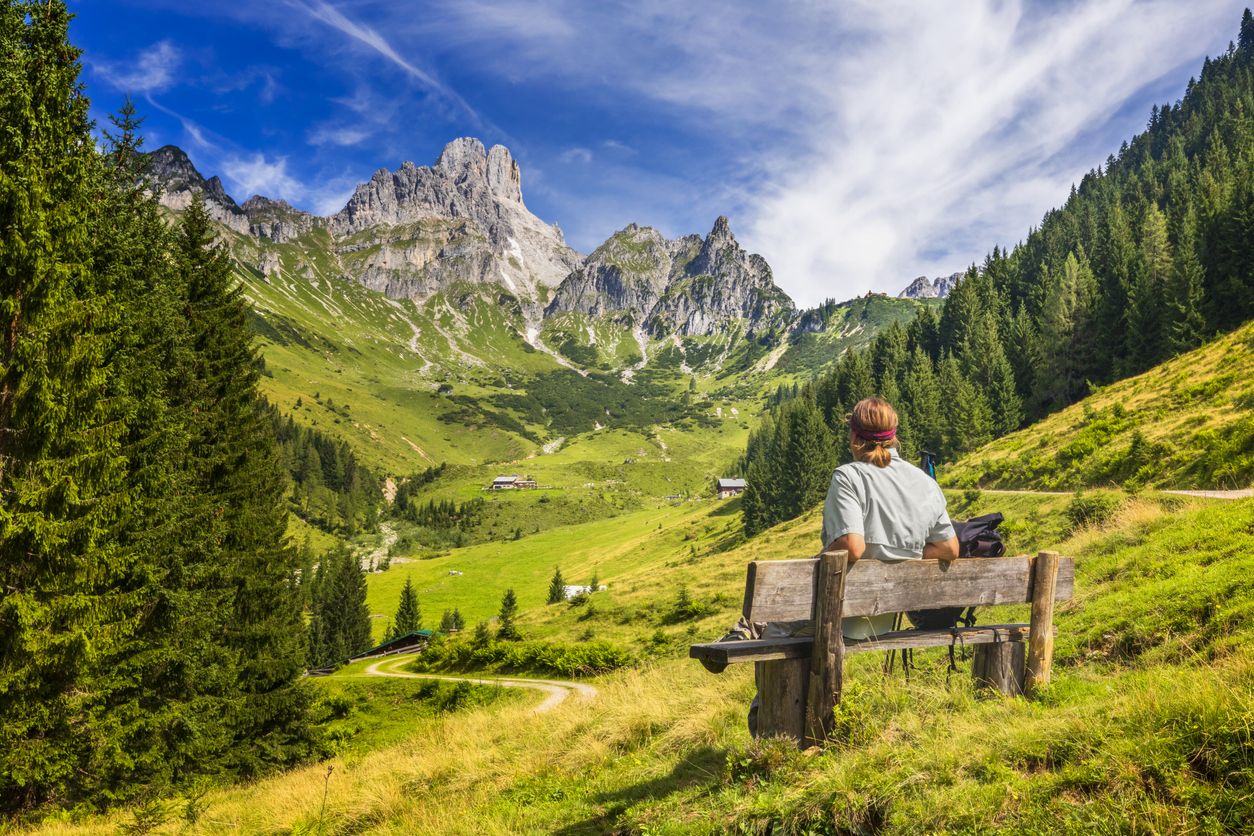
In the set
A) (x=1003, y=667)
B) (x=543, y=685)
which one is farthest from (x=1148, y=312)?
(x=1003, y=667)

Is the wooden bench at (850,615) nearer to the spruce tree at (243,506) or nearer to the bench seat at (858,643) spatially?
the bench seat at (858,643)

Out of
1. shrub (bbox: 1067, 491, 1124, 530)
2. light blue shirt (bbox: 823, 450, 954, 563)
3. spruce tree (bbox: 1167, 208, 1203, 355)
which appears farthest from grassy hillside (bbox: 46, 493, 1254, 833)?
spruce tree (bbox: 1167, 208, 1203, 355)

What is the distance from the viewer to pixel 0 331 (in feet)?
38.7

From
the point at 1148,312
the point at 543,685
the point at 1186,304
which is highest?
the point at 1148,312

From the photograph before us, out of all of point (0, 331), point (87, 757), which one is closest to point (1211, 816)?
point (0, 331)

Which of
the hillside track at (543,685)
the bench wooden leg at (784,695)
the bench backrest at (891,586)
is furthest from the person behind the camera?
the hillside track at (543,685)

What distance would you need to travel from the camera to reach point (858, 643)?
536cm

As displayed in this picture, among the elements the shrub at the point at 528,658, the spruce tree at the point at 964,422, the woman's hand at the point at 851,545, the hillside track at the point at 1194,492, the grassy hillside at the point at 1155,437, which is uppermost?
the spruce tree at the point at 964,422

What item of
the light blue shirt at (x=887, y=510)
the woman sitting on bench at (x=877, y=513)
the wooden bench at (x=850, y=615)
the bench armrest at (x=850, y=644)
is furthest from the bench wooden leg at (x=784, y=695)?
the light blue shirt at (x=887, y=510)

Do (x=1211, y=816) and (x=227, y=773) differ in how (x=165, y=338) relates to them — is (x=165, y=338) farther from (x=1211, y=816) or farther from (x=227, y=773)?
(x=1211, y=816)

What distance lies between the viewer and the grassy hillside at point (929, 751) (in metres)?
3.85

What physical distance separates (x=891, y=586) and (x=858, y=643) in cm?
67

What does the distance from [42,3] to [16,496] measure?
11306 mm

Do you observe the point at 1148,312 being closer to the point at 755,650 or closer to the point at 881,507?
the point at 881,507
